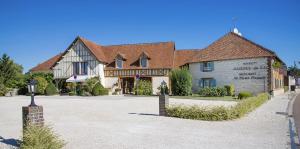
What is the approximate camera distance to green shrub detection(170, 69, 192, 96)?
112 feet

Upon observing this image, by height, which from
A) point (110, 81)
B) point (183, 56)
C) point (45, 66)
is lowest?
point (110, 81)

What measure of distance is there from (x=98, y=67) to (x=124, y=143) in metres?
31.3

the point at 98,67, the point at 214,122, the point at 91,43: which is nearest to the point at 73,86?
the point at 98,67

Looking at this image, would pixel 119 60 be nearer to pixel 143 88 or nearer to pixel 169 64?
pixel 143 88

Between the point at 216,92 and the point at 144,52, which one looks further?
the point at 144,52

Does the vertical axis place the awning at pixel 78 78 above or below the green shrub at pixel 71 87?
above

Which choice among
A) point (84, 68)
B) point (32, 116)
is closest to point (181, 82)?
point (84, 68)

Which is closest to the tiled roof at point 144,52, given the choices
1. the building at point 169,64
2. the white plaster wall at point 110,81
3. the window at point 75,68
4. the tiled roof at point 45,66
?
the building at point 169,64

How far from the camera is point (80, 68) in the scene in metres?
41.0

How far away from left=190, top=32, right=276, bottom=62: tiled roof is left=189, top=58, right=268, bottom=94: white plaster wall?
589 mm

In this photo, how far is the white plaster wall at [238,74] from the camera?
3334 cm

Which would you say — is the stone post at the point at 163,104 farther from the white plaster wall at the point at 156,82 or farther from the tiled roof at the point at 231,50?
the white plaster wall at the point at 156,82

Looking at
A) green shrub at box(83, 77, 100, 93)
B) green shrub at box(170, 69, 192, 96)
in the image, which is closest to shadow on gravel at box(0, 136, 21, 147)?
green shrub at box(170, 69, 192, 96)

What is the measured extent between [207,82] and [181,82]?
14.7 ft
